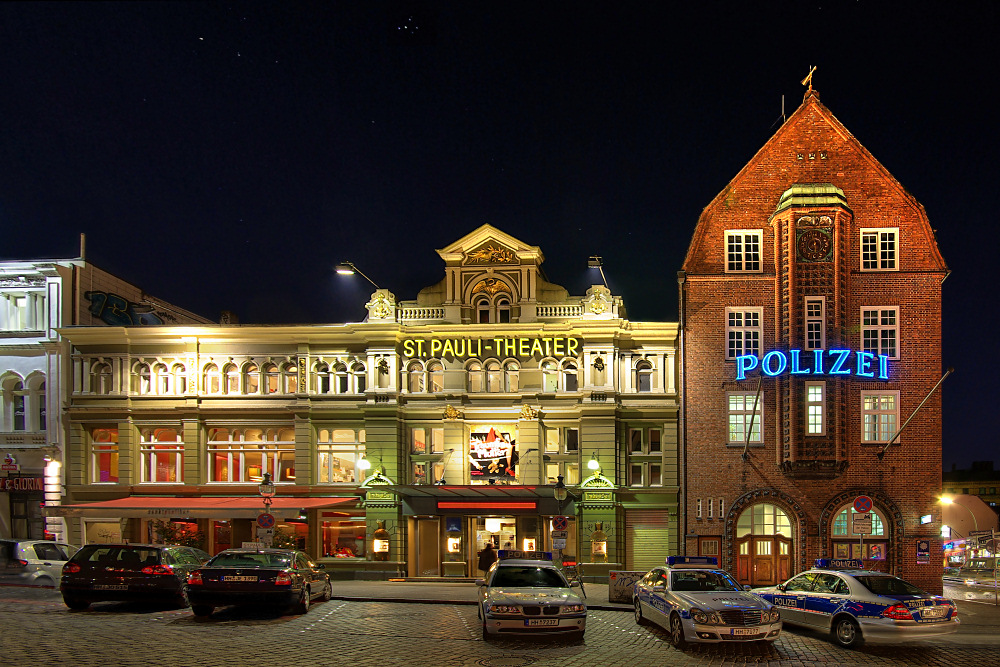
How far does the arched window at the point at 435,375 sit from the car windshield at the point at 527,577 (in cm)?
1611

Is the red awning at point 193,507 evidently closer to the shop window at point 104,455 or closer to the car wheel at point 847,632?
the shop window at point 104,455

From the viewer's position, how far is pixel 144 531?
116 ft

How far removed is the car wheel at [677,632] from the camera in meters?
17.2

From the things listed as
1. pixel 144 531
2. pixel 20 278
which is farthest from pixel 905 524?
pixel 20 278

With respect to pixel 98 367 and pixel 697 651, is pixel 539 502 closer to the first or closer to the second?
pixel 697 651

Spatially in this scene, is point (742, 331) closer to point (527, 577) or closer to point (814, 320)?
point (814, 320)

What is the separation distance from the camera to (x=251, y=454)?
1388 inches

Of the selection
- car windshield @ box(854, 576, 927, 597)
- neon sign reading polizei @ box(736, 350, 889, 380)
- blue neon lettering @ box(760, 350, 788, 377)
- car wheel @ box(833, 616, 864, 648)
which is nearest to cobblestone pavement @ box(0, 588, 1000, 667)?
car wheel @ box(833, 616, 864, 648)

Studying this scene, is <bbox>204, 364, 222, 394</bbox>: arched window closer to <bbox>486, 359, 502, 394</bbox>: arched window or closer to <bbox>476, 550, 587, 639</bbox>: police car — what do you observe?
<bbox>486, 359, 502, 394</bbox>: arched window

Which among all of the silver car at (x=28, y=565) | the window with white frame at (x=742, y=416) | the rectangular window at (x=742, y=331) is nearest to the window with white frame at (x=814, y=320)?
the rectangular window at (x=742, y=331)

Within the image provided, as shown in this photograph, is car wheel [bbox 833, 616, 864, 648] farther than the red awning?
No

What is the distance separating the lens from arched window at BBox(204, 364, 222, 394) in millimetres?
35469

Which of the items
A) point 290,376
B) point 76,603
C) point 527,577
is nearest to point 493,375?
point 290,376

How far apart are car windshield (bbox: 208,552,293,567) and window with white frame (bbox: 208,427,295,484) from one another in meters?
14.8
